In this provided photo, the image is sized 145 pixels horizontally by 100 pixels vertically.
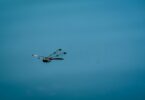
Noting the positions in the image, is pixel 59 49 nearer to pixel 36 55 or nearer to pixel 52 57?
pixel 52 57

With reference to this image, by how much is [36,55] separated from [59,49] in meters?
1.25

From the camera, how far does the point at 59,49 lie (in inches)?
387

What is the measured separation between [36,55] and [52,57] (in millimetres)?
1019

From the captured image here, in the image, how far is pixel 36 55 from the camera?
10.3 meters

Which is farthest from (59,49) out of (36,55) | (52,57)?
(36,55)

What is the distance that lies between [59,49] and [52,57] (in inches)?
19.0

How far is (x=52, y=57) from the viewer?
31.9ft
